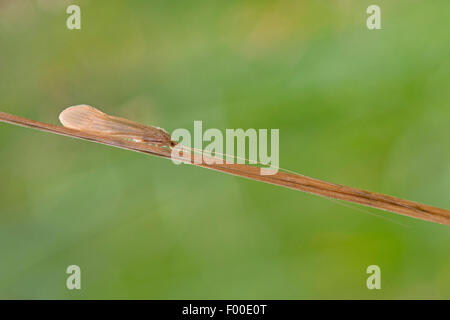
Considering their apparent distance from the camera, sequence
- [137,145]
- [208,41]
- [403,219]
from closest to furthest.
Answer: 1. [137,145]
2. [403,219]
3. [208,41]

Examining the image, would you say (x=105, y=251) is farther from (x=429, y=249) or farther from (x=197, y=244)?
(x=429, y=249)

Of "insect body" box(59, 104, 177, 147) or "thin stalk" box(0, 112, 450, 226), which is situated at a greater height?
"insect body" box(59, 104, 177, 147)

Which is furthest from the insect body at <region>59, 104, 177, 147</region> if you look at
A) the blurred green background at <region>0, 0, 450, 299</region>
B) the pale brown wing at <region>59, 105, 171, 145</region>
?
the blurred green background at <region>0, 0, 450, 299</region>

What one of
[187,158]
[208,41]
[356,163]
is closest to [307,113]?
[356,163]

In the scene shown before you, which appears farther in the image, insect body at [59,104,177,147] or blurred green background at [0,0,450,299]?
blurred green background at [0,0,450,299]

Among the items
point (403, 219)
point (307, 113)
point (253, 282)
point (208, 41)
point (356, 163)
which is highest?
point (208, 41)

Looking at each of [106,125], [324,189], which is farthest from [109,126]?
[324,189]

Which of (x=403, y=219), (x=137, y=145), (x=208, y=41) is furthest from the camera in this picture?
(x=208, y=41)

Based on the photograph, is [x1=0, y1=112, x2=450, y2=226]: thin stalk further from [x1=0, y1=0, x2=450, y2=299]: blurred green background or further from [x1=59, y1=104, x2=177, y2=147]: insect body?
[x1=0, y1=0, x2=450, y2=299]: blurred green background
